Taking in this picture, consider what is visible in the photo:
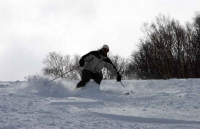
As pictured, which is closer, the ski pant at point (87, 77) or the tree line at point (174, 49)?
the ski pant at point (87, 77)

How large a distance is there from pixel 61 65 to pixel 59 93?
49.8m

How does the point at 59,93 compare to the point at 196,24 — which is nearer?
the point at 59,93

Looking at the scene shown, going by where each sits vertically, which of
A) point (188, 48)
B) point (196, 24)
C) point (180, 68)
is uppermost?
point (196, 24)

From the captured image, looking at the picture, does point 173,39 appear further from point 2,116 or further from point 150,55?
point 2,116

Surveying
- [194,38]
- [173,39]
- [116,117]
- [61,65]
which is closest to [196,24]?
[194,38]

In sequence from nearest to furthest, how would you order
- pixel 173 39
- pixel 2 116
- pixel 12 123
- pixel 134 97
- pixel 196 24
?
pixel 12 123, pixel 2 116, pixel 134 97, pixel 173 39, pixel 196 24

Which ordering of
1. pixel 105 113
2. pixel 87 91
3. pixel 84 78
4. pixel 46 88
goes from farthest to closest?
pixel 84 78
pixel 46 88
pixel 87 91
pixel 105 113

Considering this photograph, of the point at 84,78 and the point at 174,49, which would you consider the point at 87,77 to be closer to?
the point at 84,78

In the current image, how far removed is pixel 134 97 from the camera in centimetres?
770

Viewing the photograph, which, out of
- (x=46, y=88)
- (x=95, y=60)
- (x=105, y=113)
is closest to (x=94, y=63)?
(x=95, y=60)

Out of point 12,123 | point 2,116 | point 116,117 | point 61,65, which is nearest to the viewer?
point 12,123

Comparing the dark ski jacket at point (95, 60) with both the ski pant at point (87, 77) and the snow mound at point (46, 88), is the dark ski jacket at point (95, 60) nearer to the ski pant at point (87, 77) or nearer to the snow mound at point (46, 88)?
the ski pant at point (87, 77)

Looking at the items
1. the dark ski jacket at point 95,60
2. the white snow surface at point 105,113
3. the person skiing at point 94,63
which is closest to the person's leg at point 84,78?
the person skiing at point 94,63

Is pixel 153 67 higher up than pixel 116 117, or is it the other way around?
pixel 153 67
